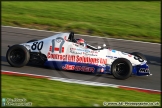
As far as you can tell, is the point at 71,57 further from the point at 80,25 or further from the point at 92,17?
the point at 92,17

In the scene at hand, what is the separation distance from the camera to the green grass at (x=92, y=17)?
18.8 meters

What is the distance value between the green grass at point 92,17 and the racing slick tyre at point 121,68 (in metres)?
6.58

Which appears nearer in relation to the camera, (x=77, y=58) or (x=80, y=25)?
(x=77, y=58)

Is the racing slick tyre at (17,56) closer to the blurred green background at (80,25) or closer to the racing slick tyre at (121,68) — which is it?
the blurred green background at (80,25)

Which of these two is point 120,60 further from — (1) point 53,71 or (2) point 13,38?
(2) point 13,38

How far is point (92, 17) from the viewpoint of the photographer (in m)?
20.7

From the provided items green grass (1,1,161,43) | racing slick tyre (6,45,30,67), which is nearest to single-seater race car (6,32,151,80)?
racing slick tyre (6,45,30,67)

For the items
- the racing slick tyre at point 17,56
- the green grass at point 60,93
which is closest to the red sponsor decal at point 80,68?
the green grass at point 60,93

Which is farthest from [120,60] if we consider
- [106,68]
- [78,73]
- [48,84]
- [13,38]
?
[13,38]

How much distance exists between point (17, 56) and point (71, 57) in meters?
1.67

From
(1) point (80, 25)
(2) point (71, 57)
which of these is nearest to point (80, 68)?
(2) point (71, 57)

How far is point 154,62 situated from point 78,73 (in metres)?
3.69

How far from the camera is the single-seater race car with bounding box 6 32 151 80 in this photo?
1188cm

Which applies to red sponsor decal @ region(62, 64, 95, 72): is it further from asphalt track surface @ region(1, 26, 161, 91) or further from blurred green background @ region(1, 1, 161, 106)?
blurred green background @ region(1, 1, 161, 106)
